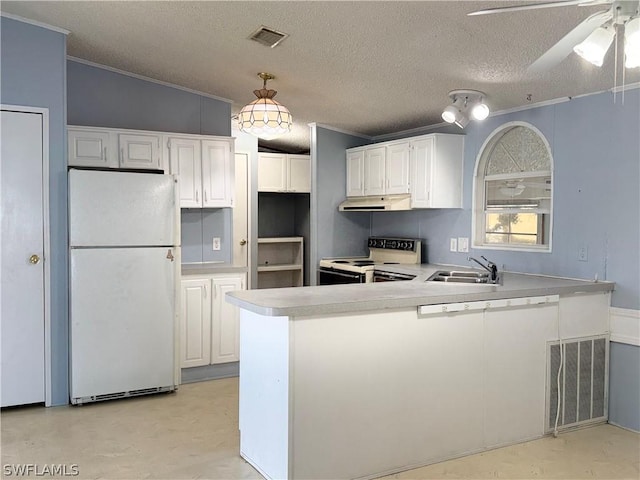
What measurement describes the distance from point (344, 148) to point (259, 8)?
9.55 ft

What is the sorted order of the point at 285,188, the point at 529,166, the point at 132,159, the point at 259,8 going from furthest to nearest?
the point at 285,188 → the point at 132,159 → the point at 529,166 → the point at 259,8

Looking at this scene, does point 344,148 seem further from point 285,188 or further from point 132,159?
point 132,159

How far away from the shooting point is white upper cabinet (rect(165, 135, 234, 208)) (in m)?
4.71

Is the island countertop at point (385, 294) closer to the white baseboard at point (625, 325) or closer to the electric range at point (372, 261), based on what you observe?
the white baseboard at point (625, 325)

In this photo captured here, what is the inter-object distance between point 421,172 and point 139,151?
7.90ft

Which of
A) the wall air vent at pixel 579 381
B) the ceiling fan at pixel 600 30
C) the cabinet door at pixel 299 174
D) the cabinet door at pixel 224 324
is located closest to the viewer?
the ceiling fan at pixel 600 30

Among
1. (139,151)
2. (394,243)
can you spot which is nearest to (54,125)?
(139,151)

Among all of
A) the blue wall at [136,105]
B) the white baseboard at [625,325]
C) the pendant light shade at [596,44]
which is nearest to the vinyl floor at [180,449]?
the white baseboard at [625,325]

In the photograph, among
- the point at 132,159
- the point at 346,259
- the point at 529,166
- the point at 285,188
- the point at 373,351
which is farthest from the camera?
the point at 285,188

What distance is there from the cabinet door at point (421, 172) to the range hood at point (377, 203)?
9cm

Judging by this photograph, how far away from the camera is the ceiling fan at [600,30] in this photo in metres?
1.80

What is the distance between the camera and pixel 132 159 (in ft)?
14.9

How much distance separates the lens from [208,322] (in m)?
4.63

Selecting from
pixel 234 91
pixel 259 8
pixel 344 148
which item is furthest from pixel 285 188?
pixel 259 8
